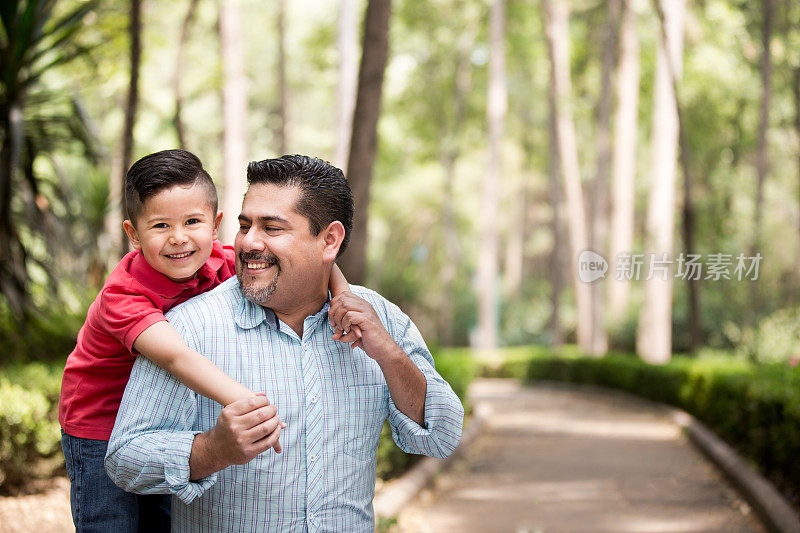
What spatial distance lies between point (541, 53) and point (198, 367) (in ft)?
135

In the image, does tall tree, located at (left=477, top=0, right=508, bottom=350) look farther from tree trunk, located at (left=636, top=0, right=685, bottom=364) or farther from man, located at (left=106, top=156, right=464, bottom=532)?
man, located at (left=106, top=156, right=464, bottom=532)

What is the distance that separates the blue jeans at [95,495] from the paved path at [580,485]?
254 centimetres

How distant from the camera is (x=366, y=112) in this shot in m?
8.79

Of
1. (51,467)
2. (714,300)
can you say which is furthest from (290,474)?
(714,300)

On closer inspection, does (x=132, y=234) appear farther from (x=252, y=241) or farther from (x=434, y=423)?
(x=434, y=423)

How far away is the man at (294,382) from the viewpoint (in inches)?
97.7

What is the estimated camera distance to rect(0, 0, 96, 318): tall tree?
6.79 meters

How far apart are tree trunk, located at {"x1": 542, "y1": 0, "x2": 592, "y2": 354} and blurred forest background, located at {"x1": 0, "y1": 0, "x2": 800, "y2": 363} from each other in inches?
3.6

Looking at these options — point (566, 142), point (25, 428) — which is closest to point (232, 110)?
point (25, 428)

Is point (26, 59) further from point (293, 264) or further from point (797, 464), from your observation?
point (797, 464)

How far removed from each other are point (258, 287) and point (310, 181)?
1.14ft

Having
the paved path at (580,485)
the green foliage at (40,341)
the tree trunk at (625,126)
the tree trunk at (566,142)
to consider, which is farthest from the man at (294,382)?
the tree trunk at (566,142)

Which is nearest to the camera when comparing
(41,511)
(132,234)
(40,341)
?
(132,234)

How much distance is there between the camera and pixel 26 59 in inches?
277
